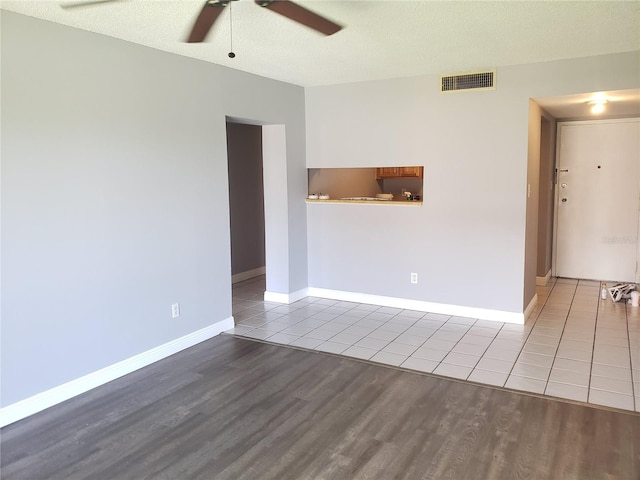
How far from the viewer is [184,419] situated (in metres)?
2.80

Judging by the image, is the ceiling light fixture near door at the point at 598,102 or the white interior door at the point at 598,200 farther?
the white interior door at the point at 598,200

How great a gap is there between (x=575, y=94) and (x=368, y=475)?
344 centimetres

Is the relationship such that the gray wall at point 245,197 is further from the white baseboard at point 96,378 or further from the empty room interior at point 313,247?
the white baseboard at point 96,378

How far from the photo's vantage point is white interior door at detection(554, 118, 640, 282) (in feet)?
18.5

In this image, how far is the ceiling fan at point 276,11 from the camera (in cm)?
209

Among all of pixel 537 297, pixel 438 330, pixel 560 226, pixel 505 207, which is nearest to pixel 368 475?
pixel 438 330

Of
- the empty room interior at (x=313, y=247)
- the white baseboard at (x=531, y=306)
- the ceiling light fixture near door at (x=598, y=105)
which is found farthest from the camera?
the white baseboard at (x=531, y=306)

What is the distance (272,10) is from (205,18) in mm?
346

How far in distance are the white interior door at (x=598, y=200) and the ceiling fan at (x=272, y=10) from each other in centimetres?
469

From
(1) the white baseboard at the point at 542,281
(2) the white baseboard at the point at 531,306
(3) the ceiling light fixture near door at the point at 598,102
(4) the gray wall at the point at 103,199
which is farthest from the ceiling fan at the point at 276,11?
(1) the white baseboard at the point at 542,281

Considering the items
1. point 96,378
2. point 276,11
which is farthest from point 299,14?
point 96,378

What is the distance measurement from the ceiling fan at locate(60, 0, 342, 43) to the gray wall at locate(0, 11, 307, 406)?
0.66 m

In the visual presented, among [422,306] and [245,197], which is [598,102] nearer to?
[422,306]

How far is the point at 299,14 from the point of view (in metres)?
2.17
